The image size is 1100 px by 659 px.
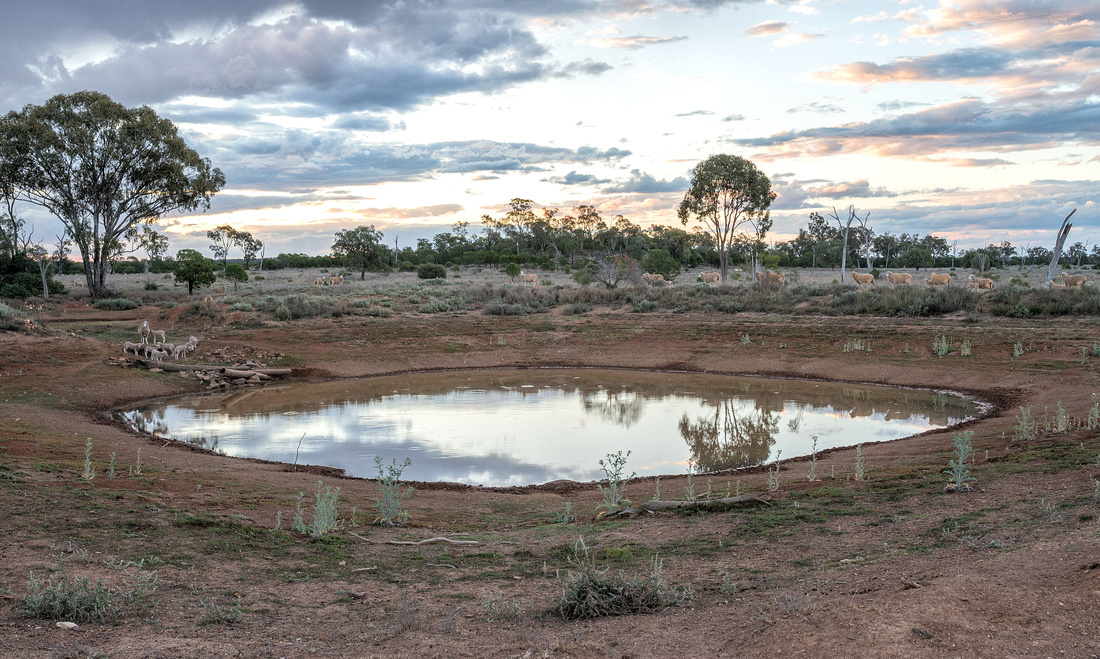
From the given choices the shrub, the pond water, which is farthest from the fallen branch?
the shrub

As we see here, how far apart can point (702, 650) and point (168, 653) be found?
10.4 ft

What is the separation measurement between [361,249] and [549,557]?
51575mm

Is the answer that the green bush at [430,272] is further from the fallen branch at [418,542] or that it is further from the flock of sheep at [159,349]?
the fallen branch at [418,542]

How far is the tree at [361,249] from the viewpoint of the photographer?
54469 mm

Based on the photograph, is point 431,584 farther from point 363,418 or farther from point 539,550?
point 363,418

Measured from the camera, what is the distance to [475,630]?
466 cm

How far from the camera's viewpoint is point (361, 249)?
55188mm

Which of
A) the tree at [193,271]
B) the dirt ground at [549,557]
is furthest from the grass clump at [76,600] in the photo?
the tree at [193,271]

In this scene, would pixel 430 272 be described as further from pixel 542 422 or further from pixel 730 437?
pixel 730 437

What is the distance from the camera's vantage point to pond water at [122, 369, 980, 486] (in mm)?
12445

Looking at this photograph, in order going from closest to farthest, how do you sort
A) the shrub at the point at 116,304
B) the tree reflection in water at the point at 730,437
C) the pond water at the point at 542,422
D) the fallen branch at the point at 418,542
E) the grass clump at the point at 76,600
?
the grass clump at the point at 76,600
the fallen branch at the point at 418,542
the tree reflection in water at the point at 730,437
the pond water at the point at 542,422
the shrub at the point at 116,304

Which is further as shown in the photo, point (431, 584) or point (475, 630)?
point (431, 584)

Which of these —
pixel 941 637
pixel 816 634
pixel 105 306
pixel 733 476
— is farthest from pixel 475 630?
pixel 105 306

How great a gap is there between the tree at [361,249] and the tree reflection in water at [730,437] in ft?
141
